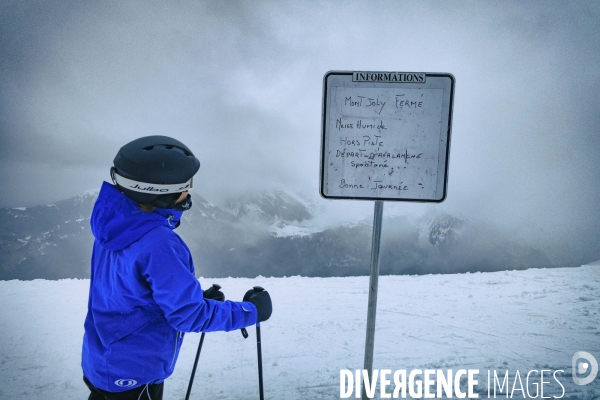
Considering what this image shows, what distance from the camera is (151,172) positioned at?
5.30 ft

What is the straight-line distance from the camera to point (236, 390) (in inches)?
133

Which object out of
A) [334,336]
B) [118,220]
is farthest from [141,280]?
[334,336]

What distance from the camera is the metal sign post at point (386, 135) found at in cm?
222

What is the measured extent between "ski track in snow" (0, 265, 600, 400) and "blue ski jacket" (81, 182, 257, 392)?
1.95 m

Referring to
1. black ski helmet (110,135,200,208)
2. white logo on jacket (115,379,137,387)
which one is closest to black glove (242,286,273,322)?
white logo on jacket (115,379,137,387)

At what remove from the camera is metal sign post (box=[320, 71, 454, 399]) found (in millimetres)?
2217

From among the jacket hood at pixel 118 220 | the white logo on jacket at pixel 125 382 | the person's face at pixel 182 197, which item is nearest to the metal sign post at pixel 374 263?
the person's face at pixel 182 197

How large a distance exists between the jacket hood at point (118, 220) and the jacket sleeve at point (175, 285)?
7cm

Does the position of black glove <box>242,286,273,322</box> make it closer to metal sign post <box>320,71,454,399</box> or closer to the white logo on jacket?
the white logo on jacket

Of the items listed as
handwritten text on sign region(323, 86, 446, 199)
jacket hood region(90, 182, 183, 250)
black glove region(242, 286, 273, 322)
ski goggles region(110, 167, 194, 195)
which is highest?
handwritten text on sign region(323, 86, 446, 199)

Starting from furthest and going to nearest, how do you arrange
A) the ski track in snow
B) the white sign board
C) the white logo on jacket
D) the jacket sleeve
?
the ski track in snow < the white sign board < the white logo on jacket < the jacket sleeve

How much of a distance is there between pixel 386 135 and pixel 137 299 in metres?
1.89

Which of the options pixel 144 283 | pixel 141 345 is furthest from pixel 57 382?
pixel 144 283

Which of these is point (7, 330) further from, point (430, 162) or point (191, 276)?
point (430, 162)
